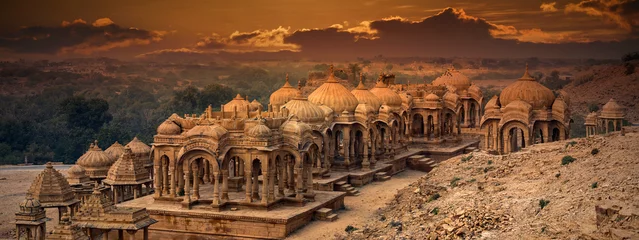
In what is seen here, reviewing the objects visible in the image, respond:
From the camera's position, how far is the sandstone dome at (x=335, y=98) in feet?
116

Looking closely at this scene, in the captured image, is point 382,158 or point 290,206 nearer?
point 290,206

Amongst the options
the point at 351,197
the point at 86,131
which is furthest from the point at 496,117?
the point at 86,131

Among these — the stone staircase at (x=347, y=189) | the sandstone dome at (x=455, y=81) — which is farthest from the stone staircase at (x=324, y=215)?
the sandstone dome at (x=455, y=81)

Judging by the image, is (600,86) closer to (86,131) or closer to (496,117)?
(496,117)

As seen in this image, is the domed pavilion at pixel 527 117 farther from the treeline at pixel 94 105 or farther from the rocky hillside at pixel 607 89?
the treeline at pixel 94 105

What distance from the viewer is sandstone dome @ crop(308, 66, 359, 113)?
35.3 m

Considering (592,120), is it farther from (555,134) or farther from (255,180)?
(255,180)

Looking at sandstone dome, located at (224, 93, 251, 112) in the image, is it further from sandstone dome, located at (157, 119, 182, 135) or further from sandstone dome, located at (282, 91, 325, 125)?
sandstone dome, located at (157, 119, 182, 135)

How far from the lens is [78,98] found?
61.9 metres

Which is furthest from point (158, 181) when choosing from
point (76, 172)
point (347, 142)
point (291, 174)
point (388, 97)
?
point (388, 97)

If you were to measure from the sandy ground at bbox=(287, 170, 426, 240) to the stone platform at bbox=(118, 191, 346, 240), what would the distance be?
19.0 inches

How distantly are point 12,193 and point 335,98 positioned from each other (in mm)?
16319

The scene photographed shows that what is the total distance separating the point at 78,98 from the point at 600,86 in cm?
4292

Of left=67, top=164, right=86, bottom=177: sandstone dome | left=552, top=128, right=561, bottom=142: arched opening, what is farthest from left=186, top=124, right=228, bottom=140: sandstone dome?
left=552, top=128, right=561, bottom=142: arched opening
